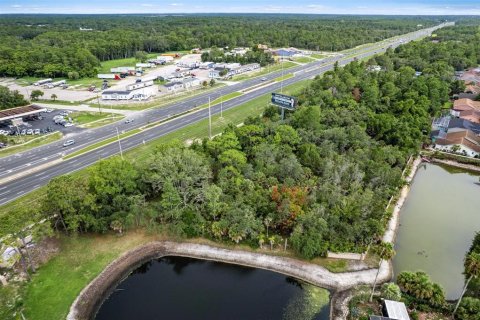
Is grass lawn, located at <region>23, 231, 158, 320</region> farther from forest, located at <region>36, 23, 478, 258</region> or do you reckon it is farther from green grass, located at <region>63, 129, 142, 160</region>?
green grass, located at <region>63, 129, 142, 160</region>

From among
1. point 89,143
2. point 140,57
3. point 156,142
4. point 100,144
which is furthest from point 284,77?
point 89,143

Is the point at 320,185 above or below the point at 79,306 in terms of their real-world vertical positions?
above

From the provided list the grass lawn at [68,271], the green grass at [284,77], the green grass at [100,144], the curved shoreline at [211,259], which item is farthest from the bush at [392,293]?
the green grass at [284,77]

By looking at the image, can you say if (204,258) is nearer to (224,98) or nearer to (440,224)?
(440,224)

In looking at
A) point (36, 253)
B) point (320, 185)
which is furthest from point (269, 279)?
point (36, 253)

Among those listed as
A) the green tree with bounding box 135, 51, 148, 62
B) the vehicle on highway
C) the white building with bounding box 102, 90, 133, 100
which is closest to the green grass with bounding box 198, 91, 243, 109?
the white building with bounding box 102, 90, 133, 100

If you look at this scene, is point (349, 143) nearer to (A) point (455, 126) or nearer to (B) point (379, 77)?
(A) point (455, 126)
